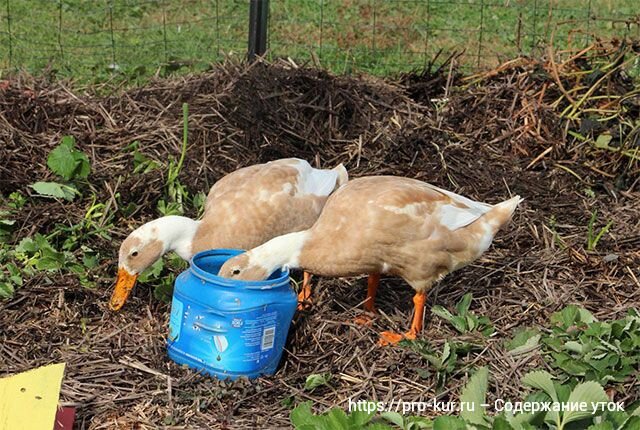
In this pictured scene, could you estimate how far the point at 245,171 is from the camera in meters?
5.06

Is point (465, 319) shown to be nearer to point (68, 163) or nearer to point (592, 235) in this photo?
point (592, 235)

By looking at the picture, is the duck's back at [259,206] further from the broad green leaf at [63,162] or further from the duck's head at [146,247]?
the broad green leaf at [63,162]

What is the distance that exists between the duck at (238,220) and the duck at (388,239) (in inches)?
15.7

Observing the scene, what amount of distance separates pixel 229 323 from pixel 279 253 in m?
0.46

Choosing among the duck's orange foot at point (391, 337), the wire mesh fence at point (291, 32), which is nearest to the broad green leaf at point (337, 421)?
the duck's orange foot at point (391, 337)

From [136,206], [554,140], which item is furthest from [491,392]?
[554,140]

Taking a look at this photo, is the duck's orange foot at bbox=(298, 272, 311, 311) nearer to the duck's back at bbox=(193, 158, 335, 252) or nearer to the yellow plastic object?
the duck's back at bbox=(193, 158, 335, 252)

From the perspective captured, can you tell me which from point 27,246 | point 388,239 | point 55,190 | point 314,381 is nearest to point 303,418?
point 314,381

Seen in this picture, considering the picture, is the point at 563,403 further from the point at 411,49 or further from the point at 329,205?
the point at 411,49

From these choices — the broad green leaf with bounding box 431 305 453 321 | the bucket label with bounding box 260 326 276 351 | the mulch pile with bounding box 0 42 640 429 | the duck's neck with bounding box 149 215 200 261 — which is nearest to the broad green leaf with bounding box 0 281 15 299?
the mulch pile with bounding box 0 42 640 429

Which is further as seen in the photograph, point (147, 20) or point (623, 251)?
point (147, 20)

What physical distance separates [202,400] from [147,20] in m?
5.93

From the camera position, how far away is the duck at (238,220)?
446 cm

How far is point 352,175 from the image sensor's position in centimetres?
581
